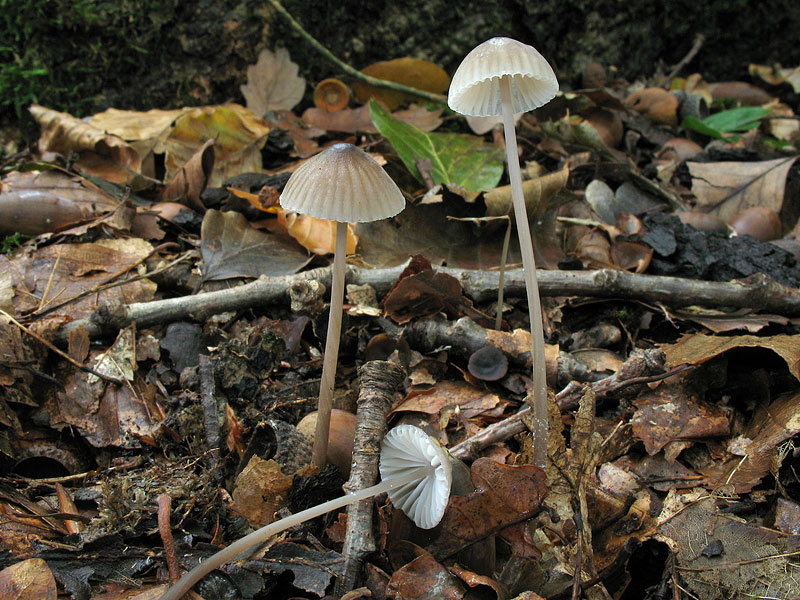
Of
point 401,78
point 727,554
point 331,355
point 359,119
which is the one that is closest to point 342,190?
point 331,355

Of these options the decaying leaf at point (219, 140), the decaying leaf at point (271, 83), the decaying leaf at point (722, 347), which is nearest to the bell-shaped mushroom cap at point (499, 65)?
the decaying leaf at point (722, 347)

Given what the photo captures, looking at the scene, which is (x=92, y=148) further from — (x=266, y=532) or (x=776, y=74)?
(x=776, y=74)

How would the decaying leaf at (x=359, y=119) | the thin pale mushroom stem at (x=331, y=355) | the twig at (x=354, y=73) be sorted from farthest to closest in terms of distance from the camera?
the twig at (x=354, y=73) → the decaying leaf at (x=359, y=119) → the thin pale mushroom stem at (x=331, y=355)

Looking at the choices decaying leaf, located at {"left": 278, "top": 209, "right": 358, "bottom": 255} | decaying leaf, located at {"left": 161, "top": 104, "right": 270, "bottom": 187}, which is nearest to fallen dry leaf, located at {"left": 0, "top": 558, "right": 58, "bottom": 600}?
decaying leaf, located at {"left": 278, "top": 209, "right": 358, "bottom": 255}

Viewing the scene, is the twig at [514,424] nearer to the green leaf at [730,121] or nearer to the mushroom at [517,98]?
the mushroom at [517,98]

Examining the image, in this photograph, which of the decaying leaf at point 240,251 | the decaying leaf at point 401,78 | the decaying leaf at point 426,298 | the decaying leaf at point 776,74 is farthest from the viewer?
the decaying leaf at point 776,74

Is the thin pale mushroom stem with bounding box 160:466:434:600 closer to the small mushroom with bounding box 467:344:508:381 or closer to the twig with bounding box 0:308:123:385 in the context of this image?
the small mushroom with bounding box 467:344:508:381
